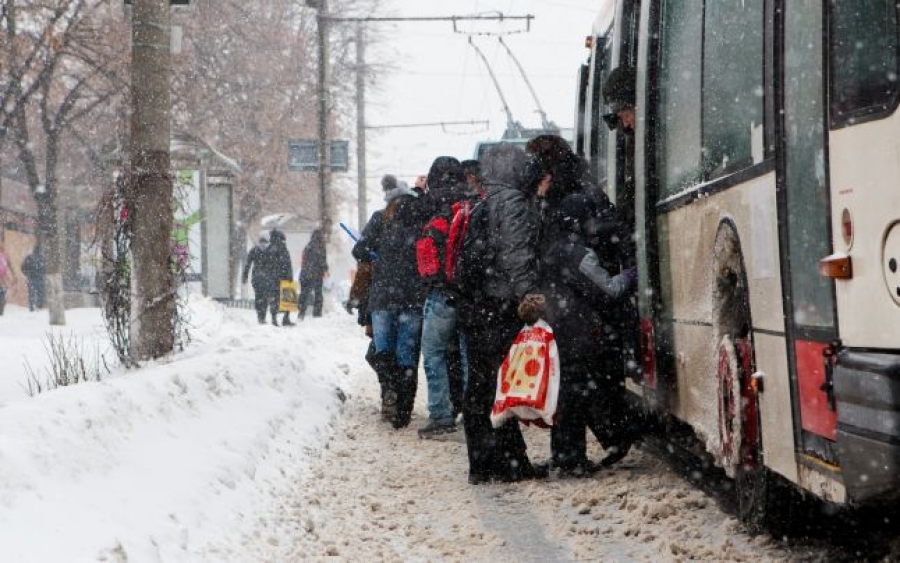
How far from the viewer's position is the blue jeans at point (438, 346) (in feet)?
29.6

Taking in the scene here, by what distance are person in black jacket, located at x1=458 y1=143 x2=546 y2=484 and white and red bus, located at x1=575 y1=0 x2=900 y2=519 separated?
685 millimetres

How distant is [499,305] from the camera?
7.17 m

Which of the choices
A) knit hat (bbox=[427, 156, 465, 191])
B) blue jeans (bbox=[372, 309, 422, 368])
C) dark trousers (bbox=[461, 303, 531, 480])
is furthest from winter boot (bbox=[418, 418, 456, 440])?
dark trousers (bbox=[461, 303, 531, 480])

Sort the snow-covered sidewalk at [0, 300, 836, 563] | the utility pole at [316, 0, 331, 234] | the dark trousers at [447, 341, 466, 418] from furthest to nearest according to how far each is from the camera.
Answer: the utility pole at [316, 0, 331, 234]
the dark trousers at [447, 341, 466, 418]
the snow-covered sidewalk at [0, 300, 836, 563]

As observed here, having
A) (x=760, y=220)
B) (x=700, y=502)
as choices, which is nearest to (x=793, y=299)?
(x=760, y=220)

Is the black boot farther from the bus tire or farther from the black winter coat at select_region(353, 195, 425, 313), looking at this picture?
the bus tire

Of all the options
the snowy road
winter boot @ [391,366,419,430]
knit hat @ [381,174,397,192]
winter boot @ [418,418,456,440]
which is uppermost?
knit hat @ [381,174,397,192]

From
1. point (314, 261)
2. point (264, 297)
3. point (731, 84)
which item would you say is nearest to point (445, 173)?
point (731, 84)

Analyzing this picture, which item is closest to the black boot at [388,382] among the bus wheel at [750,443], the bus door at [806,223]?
the bus wheel at [750,443]

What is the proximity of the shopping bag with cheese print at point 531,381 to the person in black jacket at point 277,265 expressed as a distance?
16.8 metres

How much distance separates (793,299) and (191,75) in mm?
27476

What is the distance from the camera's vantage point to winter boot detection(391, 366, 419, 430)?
9742 millimetres

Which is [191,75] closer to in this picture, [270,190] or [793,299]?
[270,190]

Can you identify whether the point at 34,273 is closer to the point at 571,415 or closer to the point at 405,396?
the point at 405,396
